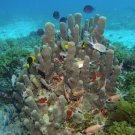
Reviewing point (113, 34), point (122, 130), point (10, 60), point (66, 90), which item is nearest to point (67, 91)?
point (66, 90)

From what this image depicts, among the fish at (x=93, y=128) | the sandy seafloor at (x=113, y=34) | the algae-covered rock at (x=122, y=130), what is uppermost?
the algae-covered rock at (x=122, y=130)

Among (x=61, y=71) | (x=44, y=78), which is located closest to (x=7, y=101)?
(x=44, y=78)

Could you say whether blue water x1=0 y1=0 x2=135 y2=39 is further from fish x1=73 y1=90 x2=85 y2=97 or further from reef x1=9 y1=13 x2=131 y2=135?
fish x1=73 y1=90 x2=85 y2=97

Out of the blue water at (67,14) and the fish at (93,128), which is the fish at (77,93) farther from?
the blue water at (67,14)

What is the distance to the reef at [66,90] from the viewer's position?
133 inches

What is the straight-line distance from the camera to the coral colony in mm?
3363

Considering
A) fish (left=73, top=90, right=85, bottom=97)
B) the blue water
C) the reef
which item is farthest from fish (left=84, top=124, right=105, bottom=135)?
the blue water

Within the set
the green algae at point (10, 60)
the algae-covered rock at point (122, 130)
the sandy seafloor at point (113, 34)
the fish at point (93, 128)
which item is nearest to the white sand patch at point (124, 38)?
the sandy seafloor at point (113, 34)

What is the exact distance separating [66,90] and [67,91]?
37 millimetres

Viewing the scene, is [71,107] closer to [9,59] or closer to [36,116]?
[36,116]

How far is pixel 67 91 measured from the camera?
3961mm

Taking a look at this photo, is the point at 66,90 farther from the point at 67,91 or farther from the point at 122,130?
the point at 122,130

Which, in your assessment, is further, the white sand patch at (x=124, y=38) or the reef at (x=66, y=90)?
the white sand patch at (x=124, y=38)

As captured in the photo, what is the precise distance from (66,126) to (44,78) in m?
1.41
